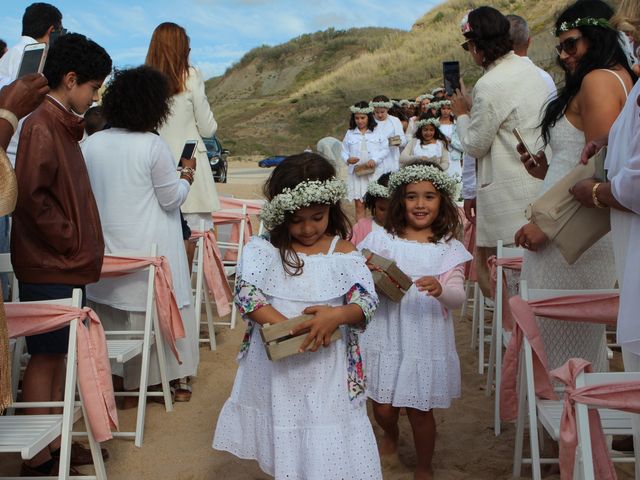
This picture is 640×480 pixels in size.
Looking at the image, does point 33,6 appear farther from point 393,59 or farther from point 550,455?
point 393,59

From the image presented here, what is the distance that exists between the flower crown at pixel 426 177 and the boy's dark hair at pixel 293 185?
92 centimetres

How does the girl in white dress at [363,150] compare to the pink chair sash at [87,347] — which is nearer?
the pink chair sash at [87,347]

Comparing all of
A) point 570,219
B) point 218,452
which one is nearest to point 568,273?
point 570,219

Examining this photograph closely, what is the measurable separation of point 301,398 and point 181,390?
2.55 m

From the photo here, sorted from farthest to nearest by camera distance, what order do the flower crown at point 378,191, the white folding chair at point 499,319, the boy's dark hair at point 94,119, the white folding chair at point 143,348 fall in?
the boy's dark hair at point 94,119 < the flower crown at point 378,191 < the white folding chair at point 499,319 < the white folding chair at point 143,348

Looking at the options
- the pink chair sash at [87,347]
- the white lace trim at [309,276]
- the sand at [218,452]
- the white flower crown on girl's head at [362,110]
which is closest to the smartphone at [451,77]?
the sand at [218,452]

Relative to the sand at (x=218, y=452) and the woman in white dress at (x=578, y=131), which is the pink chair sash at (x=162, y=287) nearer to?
the sand at (x=218, y=452)

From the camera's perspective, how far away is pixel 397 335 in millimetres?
4430

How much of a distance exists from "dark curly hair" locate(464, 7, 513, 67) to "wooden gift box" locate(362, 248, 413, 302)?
79.8 inches

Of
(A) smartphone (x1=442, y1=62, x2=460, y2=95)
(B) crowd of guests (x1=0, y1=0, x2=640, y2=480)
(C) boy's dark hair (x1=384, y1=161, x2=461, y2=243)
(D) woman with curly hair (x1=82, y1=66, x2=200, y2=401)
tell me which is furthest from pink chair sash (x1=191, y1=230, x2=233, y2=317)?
(C) boy's dark hair (x1=384, y1=161, x2=461, y2=243)

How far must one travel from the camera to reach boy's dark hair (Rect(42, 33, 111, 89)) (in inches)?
170

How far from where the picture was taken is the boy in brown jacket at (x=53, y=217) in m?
4.02

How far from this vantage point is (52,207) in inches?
161

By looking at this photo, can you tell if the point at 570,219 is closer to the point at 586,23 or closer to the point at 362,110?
the point at 586,23
